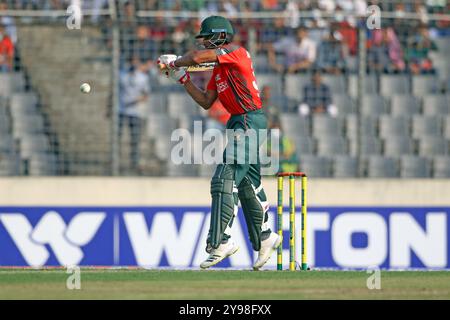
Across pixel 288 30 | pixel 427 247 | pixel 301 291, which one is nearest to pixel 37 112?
pixel 288 30

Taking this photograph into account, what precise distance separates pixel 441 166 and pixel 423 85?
147 cm

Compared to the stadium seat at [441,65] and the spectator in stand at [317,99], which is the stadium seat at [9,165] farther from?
the stadium seat at [441,65]

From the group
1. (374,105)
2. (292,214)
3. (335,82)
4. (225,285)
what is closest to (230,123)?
(292,214)

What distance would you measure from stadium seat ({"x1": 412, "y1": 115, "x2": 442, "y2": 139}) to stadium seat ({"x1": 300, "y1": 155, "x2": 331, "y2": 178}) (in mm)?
1460

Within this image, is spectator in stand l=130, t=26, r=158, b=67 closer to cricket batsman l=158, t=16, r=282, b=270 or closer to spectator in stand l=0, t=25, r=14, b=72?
spectator in stand l=0, t=25, r=14, b=72

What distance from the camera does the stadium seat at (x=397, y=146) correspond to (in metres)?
17.0

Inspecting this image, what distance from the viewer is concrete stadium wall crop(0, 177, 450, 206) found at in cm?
1609

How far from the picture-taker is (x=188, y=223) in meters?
15.9

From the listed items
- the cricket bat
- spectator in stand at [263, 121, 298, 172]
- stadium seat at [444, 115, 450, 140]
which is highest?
the cricket bat

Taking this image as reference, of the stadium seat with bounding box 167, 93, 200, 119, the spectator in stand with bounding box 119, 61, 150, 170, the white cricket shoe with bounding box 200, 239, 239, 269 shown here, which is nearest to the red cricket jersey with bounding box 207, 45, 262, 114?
the white cricket shoe with bounding box 200, 239, 239, 269

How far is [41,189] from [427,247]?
5130 mm

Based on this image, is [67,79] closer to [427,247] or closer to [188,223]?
[188,223]

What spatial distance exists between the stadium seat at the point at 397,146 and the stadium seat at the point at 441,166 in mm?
371

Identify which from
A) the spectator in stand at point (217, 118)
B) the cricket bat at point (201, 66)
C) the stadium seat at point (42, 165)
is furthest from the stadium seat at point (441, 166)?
the cricket bat at point (201, 66)
